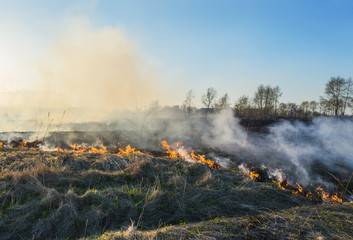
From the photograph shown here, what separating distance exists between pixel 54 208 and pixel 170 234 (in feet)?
7.82

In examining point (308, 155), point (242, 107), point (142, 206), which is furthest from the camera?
point (242, 107)

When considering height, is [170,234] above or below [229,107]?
below

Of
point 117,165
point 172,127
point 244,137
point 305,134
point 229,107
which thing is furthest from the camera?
point 229,107

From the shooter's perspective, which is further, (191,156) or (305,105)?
(305,105)

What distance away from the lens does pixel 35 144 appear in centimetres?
1313

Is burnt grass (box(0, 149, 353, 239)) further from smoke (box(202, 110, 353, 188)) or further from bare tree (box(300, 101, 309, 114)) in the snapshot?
bare tree (box(300, 101, 309, 114))

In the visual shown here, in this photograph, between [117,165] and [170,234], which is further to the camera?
[117,165]

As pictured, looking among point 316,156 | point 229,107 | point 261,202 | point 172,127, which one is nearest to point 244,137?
point 316,156

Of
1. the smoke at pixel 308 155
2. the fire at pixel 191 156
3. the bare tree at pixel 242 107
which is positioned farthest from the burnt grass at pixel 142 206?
the bare tree at pixel 242 107

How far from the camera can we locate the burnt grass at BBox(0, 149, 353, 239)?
2.86 meters

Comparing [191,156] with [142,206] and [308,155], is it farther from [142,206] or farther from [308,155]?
[142,206]

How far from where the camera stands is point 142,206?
3.87 metres

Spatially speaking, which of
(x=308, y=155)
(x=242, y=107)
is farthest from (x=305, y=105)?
(x=308, y=155)

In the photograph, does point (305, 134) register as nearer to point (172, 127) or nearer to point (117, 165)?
point (172, 127)
